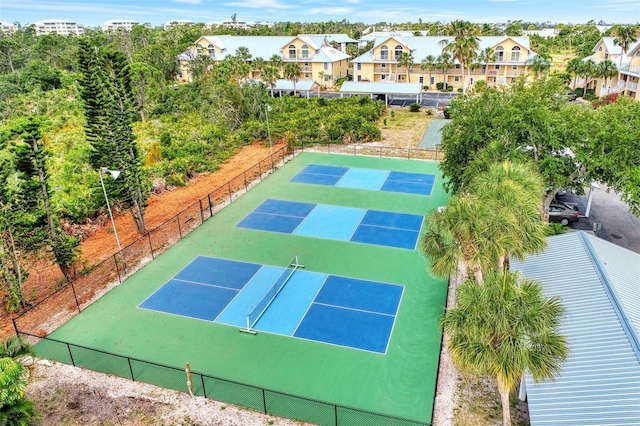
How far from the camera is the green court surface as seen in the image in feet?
41.8

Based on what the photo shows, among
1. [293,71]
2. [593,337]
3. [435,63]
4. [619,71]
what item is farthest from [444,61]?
[593,337]

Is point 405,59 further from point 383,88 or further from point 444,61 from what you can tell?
point 383,88

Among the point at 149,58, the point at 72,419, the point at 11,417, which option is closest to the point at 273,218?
the point at 72,419

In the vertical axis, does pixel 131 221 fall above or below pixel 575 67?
below

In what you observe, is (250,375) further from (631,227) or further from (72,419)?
(631,227)

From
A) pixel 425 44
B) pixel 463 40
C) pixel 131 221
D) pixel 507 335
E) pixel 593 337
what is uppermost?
pixel 463 40

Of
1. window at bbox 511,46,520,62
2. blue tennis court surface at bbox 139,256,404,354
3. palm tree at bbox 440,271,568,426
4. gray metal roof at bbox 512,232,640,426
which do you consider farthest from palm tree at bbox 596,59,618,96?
palm tree at bbox 440,271,568,426

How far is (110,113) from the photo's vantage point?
2012cm

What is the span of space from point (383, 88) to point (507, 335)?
48958mm

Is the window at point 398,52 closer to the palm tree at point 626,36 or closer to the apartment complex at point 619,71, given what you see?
the apartment complex at point 619,71

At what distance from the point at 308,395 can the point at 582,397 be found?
6700 millimetres

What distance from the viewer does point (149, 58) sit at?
62.5 metres

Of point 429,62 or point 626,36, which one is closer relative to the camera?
point 626,36

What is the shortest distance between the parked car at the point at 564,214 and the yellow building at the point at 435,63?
130ft
